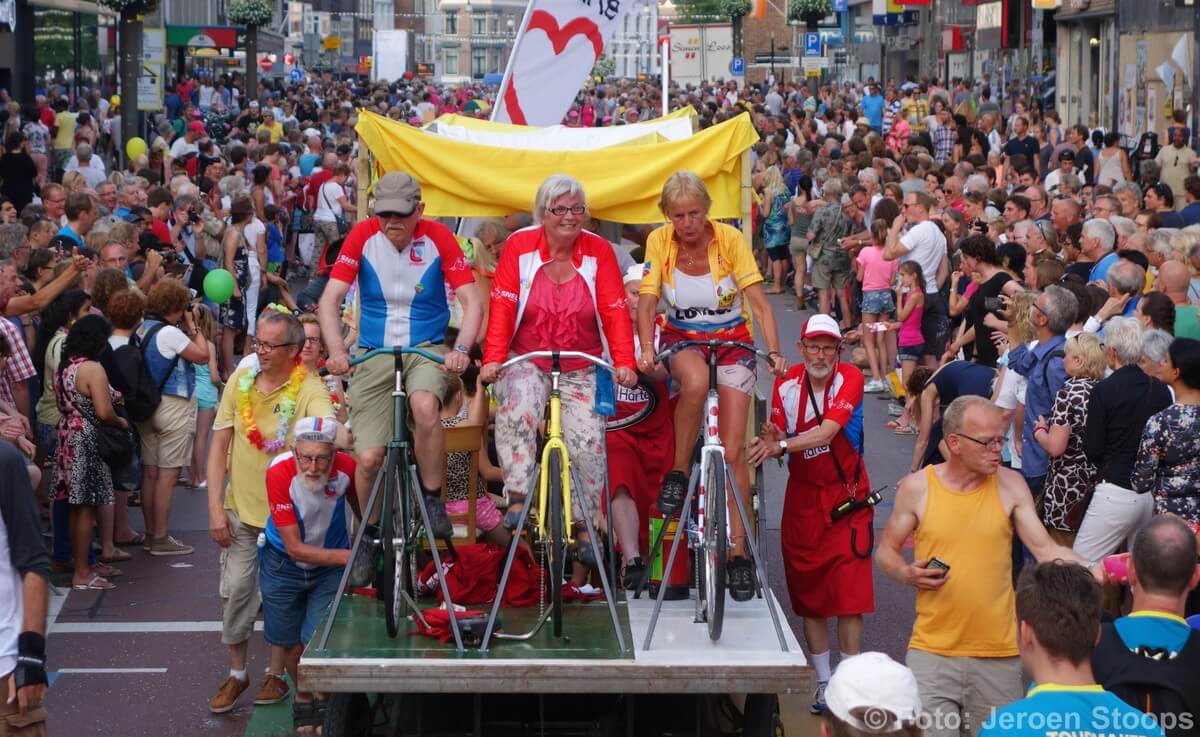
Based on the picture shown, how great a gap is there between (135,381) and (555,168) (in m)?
3.39

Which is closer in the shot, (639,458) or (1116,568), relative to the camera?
(1116,568)

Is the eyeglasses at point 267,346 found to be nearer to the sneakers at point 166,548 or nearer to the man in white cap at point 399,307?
the man in white cap at point 399,307

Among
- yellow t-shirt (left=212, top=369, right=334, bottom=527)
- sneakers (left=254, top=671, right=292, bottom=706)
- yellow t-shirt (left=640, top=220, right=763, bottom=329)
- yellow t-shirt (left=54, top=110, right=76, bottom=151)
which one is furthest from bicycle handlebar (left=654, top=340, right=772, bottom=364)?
yellow t-shirt (left=54, top=110, right=76, bottom=151)

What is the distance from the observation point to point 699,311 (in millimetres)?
7949

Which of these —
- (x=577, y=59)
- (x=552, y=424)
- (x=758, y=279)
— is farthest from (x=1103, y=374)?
(x=577, y=59)

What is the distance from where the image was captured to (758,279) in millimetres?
7871

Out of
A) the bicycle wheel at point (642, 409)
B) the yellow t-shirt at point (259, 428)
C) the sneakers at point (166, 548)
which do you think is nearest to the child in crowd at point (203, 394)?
the sneakers at point (166, 548)

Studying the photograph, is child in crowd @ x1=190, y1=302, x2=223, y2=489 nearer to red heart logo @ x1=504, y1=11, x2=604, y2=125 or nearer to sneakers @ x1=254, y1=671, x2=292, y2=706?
red heart logo @ x1=504, y1=11, x2=604, y2=125

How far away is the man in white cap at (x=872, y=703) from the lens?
414 cm

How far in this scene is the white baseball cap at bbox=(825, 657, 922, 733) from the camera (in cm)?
414

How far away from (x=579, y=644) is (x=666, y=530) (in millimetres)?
1263

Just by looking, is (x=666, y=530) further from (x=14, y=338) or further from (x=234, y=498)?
(x=14, y=338)

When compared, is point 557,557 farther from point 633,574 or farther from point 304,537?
point 304,537

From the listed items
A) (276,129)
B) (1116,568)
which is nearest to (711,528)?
(1116,568)
